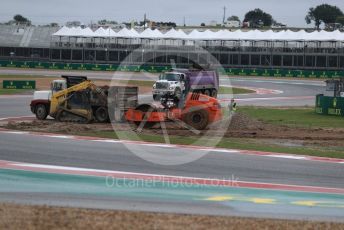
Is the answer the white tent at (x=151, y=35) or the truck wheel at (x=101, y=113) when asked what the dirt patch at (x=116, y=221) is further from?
the white tent at (x=151, y=35)

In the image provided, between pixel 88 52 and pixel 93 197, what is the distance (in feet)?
281

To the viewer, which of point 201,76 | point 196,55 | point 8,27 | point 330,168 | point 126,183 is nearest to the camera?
point 126,183

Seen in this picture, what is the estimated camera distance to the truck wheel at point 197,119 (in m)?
25.1

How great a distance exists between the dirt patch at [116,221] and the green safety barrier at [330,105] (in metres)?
24.7

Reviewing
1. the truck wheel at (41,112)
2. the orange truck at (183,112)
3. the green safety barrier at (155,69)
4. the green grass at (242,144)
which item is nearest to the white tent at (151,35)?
the green safety barrier at (155,69)

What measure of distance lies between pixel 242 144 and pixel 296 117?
12.2 meters

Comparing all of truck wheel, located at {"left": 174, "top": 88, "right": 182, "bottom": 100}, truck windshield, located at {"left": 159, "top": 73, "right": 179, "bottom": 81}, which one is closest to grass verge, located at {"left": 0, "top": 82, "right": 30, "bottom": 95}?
truck windshield, located at {"left": 159, "top": 73, "right": 179, "bottom": 81}

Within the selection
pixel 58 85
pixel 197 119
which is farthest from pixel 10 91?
pixel 197 119

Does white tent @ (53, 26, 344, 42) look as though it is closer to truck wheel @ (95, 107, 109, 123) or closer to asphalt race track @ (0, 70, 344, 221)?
truck wheel @ (95, 107, 109, 123)

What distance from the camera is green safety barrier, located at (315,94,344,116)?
34438 millimetres

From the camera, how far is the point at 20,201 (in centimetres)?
1181

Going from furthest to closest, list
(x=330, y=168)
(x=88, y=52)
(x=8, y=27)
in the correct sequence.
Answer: (x=8, y=27), (x=88, y=52), (x=330, y=168)

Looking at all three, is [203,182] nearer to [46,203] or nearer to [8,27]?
[46,203]

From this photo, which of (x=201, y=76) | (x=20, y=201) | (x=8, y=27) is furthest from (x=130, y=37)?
(x=20, y=201)
